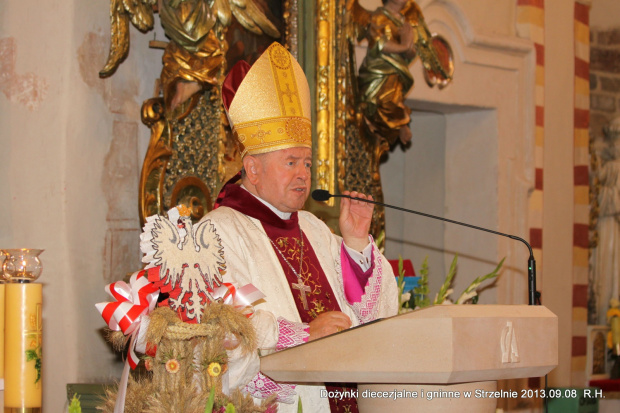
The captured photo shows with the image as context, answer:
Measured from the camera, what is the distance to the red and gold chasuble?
12.0 ft

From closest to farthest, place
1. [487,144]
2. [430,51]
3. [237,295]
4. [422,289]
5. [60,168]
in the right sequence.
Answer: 1. [237,295]
2. [60,168]
3. [422,289]
4. [430,51]
5. [487,144]

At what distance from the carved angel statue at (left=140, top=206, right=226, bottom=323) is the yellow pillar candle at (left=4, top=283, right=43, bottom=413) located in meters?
0.34

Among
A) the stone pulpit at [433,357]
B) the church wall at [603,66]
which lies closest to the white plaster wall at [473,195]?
the church wall at [603,66]

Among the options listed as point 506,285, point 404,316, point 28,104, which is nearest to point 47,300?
point 28,104

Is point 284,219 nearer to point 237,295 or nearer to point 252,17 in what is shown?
point 237,295

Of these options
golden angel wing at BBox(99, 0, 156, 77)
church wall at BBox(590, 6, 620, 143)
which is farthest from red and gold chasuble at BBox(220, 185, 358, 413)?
church wall at BBox(590, 6, 620, 143)

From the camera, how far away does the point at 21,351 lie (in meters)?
2.55

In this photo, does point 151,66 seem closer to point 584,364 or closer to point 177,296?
point 177,296

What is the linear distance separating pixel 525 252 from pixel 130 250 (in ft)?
11.7

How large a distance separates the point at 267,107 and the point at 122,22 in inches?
59.5

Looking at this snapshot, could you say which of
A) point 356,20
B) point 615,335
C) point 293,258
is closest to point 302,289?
point 293,258

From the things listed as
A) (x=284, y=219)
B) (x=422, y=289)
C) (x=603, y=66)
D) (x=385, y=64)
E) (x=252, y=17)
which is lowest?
(x=422, y=289)

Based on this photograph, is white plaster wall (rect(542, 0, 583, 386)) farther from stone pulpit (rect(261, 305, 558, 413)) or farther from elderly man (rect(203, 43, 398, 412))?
stone pulpit (rect(261, 305, 558, 413))

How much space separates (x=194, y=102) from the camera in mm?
4898
